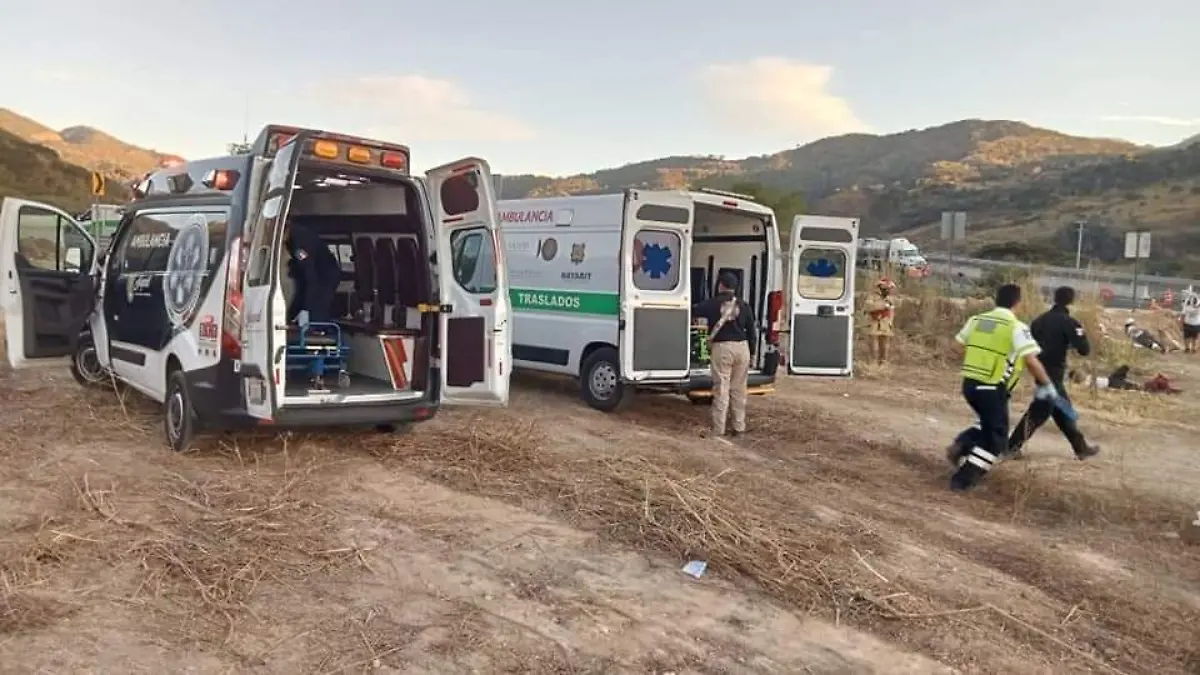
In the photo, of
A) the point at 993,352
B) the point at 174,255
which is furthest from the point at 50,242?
the point at 993,352

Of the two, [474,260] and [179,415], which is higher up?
[474,260]

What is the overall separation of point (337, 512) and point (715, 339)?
4230 millimetres

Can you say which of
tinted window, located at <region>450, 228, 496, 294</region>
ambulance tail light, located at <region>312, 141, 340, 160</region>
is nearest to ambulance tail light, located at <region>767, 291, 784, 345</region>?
tinted window, located at <region>450, 228, 496, 294</region>

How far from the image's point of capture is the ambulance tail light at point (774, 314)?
10148 millimetres

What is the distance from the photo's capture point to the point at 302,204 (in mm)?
8930

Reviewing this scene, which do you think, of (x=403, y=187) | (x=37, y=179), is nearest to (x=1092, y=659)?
(x=403, y=187)

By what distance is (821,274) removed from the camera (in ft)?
32.8

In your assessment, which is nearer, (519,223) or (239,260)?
(239,260)

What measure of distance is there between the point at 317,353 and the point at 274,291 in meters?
1.85

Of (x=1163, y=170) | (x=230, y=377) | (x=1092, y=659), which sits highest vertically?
(x=1163, y=170)

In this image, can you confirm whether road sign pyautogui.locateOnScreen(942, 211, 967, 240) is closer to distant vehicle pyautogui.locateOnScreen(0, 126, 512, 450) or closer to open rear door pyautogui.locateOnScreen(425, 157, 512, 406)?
distant vehicle pyautogui.locateOnScreen(0, 126, 512, 450)

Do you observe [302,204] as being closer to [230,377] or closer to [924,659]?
[230,377]

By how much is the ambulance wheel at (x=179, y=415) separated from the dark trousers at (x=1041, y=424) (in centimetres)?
661

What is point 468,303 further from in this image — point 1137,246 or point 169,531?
point 1137,246
